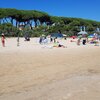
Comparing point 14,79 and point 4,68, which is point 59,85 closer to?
point 14,79

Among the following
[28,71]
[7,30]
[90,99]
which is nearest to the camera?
[90,99]

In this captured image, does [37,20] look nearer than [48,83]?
No

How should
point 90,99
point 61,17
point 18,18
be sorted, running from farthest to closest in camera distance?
point 61,17
point 18,18
point 90,99

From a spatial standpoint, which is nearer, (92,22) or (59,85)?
(59,85)

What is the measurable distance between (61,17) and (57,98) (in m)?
69.4

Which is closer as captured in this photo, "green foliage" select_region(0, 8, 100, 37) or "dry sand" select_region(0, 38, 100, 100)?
"dry sand" select_region(0, 38, 100, 100)

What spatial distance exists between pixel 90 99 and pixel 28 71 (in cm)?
420

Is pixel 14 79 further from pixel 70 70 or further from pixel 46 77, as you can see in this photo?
pixel 70 70

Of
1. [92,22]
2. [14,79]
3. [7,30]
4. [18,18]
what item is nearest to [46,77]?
[14,79]

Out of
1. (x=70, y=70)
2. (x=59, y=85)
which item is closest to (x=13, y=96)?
(x=59, y=85)

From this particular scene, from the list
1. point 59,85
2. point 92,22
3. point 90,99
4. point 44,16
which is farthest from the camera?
point 92,22

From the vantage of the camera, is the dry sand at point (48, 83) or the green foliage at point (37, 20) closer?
the dry sand at point (48, 83)

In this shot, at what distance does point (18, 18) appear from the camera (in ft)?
205

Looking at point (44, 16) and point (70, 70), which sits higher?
point (44, 16)
